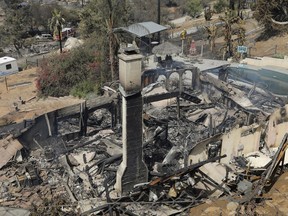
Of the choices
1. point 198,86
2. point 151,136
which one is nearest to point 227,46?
point 198,86

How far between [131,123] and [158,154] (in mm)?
4298

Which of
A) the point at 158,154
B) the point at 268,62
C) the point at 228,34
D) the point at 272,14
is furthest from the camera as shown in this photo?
the point at 272,14

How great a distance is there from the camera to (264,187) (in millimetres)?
11211

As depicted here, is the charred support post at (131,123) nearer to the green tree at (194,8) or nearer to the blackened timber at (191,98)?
the blackened timber at (191,98)

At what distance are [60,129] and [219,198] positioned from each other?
9.93m

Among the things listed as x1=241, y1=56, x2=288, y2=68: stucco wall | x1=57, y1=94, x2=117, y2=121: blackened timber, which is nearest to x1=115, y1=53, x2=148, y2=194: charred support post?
x1=57, y1=94, x2=117, y2=121: blackened timber

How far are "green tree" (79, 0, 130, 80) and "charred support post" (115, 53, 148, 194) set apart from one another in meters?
12.2

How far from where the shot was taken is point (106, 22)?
22797 mm

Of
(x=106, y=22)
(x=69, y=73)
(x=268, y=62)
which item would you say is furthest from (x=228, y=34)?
(x=69, y=73)

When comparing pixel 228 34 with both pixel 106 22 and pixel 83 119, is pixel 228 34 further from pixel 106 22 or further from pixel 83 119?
pixel 83 119

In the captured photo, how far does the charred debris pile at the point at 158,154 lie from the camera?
11180 millimetres

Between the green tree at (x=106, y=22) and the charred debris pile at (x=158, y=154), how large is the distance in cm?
385

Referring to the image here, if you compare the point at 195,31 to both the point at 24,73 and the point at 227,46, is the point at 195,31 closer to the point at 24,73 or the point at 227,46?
the point at 227,46

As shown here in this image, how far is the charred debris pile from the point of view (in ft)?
36.7
